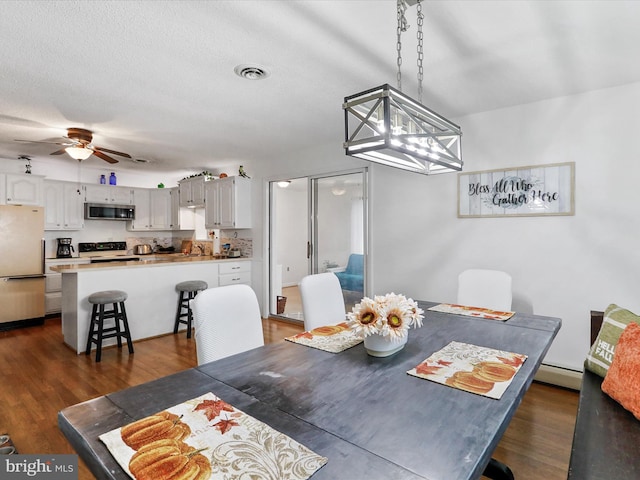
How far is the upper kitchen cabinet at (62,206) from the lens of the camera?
542 cm

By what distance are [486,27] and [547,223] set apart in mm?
1798

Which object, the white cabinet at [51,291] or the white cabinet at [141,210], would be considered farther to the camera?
the white cabinet at [141,210]

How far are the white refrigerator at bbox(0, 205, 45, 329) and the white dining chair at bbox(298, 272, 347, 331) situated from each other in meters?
4.62

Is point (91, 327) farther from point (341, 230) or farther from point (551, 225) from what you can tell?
point (551, 225)

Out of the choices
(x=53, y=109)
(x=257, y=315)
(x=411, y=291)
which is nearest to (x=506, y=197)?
(x=411, y=291)

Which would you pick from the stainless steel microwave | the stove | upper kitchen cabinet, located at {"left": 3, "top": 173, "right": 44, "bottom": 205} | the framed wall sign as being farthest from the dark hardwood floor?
the stainless steel microwave

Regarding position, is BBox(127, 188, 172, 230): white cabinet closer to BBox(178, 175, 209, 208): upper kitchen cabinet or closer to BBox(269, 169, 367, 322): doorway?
BBox(178, 175, 209, 208): upper kitchen cabinet

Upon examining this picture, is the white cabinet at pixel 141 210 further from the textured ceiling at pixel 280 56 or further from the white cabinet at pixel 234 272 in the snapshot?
the textured ceiling at pixel 280 56

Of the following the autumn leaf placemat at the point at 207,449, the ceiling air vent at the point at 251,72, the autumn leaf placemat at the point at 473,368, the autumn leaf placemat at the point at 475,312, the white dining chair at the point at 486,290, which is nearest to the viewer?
the autumn leaf placemat at the point at 207,449

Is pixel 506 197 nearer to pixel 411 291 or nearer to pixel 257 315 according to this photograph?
pixel 411 291

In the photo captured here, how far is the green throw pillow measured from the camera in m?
1.63

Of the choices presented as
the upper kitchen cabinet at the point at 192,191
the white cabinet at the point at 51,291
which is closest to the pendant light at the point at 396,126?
the upper kitchen cabinet at the point at 192,191

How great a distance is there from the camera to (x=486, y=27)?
6.21 feet

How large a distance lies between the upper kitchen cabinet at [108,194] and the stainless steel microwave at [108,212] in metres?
0.08
